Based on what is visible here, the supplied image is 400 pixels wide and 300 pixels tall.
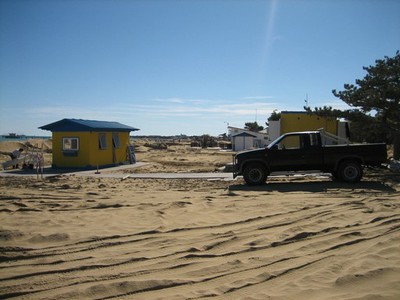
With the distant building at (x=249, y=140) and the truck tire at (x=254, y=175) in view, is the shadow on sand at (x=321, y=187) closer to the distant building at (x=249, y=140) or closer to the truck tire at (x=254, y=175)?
the truck tire at (x=254, y=175)

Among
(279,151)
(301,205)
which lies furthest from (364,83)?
(301,205)

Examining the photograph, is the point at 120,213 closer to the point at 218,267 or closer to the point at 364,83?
the point at 218,267

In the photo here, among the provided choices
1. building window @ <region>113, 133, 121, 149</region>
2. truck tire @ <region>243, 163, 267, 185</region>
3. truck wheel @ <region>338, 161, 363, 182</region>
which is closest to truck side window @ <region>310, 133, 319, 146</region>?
truck wheel @ <region>338, 161, 363, 182</region>

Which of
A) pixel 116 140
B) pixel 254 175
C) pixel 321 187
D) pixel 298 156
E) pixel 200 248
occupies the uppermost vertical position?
pixel 116 140

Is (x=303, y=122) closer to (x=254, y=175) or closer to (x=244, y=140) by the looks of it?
(x=254, y=175)

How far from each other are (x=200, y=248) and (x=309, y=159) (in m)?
8.93

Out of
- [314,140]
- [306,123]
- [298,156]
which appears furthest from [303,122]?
[298,156]

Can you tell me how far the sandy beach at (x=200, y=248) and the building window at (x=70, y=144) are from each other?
12.4 metres

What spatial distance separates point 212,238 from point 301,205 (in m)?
3.49

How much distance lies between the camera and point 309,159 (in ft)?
43.1

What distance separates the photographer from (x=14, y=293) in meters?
3.89

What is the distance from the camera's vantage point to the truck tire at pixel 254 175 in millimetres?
→ 13117

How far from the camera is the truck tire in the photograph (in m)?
13.1

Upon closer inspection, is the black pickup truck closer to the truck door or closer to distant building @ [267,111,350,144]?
the truck door
